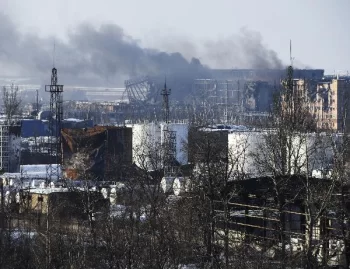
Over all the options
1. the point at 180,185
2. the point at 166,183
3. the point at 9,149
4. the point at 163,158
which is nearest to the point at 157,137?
the point at 9,149

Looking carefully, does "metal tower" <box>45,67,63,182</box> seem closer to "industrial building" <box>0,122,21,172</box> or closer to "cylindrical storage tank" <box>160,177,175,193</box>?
"industrial building" <box>0,122,21,172</box>

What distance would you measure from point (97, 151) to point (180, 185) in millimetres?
4029

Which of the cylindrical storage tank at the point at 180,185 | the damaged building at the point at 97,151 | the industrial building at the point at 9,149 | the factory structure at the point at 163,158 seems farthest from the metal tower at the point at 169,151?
the industrial building at the point at 9,149

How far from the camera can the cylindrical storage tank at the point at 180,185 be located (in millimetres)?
10572

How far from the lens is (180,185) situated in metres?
12.0

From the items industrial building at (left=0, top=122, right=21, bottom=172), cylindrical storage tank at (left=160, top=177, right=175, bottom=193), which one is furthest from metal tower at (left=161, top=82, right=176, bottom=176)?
industrial building at (left=0, top=122, right=21, bottom=172)

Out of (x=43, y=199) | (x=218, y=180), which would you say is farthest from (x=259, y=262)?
(x=43, y=199)

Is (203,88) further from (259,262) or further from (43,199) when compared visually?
(259,262)

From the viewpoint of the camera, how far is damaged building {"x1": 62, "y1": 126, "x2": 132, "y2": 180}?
1493cm

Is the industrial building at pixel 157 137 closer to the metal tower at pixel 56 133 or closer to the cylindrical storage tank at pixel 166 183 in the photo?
the metal tower at pixel 56 133

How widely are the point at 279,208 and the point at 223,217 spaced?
479mm

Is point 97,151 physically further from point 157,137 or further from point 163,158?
point 157,137

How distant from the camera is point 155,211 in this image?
8.14m

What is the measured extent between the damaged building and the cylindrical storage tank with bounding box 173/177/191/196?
2022mm
